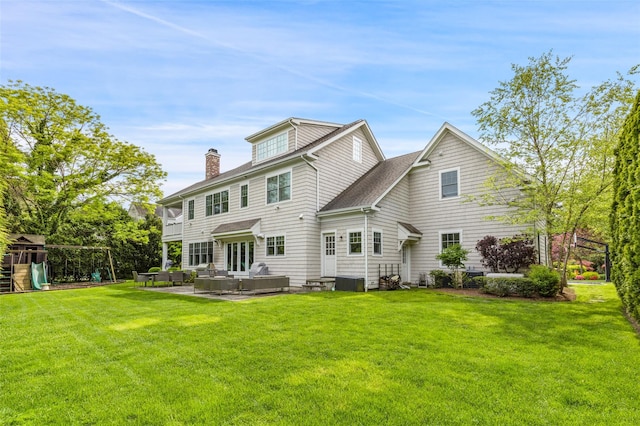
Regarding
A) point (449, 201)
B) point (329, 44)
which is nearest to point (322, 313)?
point (329, 44)

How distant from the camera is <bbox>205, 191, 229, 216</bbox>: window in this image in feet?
66.8

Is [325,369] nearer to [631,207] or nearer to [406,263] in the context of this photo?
[631,207]

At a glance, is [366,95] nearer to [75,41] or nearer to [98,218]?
[75,41]

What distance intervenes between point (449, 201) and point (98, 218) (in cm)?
2295

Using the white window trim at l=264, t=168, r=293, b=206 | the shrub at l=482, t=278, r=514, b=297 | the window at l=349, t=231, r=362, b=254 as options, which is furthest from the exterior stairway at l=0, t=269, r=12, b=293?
the shrub at l=482, t=278, r=514, b=297

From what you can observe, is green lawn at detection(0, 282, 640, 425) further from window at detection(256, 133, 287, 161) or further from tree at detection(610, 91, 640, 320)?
window at detection(256, 133, 287, 161)

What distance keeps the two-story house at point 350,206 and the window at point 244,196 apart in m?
0.05

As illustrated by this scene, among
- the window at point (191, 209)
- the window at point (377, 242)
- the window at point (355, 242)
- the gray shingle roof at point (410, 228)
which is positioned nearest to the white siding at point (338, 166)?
the window at point (355, 242)

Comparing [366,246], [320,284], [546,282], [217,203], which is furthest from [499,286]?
[217,203]

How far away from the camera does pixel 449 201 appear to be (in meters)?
15.5

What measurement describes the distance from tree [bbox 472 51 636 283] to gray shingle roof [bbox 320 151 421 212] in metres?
4.69

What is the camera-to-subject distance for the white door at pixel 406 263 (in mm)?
16453

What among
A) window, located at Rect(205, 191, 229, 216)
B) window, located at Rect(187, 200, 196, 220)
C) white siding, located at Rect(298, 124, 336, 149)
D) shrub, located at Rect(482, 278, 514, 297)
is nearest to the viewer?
shrub, located at Rect(482, 278, 514, 297)

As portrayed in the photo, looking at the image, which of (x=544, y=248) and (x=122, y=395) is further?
(x=544, y=248)
